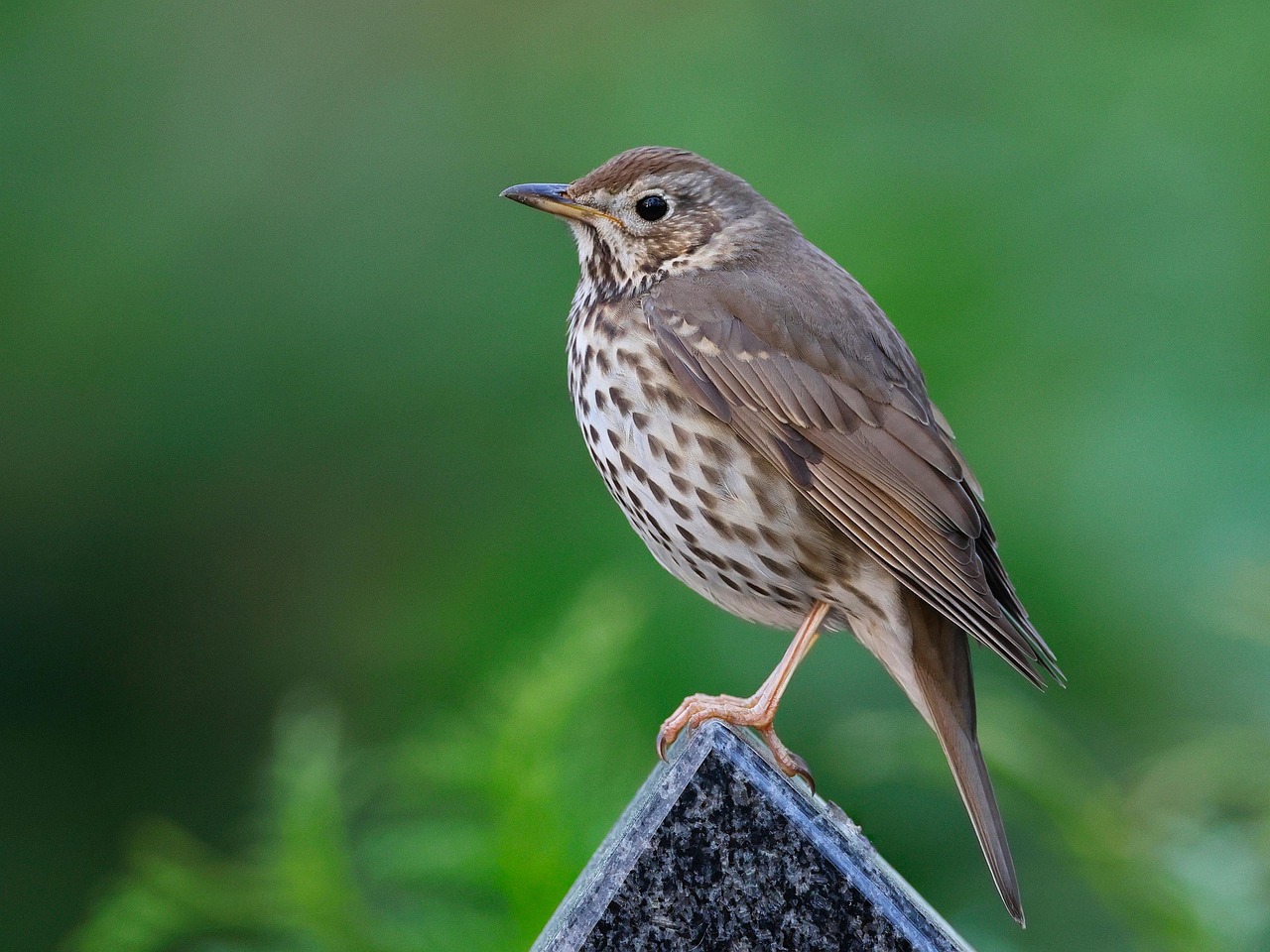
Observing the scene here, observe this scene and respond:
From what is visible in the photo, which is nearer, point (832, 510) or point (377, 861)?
point (832, 510)

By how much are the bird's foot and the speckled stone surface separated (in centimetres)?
53

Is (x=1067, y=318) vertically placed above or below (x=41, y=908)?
above

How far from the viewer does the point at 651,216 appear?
2830 millimetres

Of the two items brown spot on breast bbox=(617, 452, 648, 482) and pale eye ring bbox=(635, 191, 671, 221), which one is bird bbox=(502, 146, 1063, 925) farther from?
pale eye ring bbox=(635, 191, 671, 221)

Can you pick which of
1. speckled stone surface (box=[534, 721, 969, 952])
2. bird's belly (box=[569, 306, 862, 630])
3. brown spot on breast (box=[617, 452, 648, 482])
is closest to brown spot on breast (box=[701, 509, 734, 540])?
bird's belly (box=[569, 306, 862, 630])

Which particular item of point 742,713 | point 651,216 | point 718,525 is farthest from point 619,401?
point 742,713

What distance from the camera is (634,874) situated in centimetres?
165

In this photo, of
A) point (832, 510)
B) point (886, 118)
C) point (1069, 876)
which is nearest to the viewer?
point (832, 510)

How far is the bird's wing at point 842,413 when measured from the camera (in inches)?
96.1

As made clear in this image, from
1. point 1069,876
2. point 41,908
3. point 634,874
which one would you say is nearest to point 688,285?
point 634,874

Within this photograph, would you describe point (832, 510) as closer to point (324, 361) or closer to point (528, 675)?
point (528, 675)

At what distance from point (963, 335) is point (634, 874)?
3.05 m

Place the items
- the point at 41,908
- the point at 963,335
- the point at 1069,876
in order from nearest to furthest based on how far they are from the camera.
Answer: the point at 1069,876, the point at 41,908, the point at 963,335

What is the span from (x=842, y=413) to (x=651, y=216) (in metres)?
0.53
